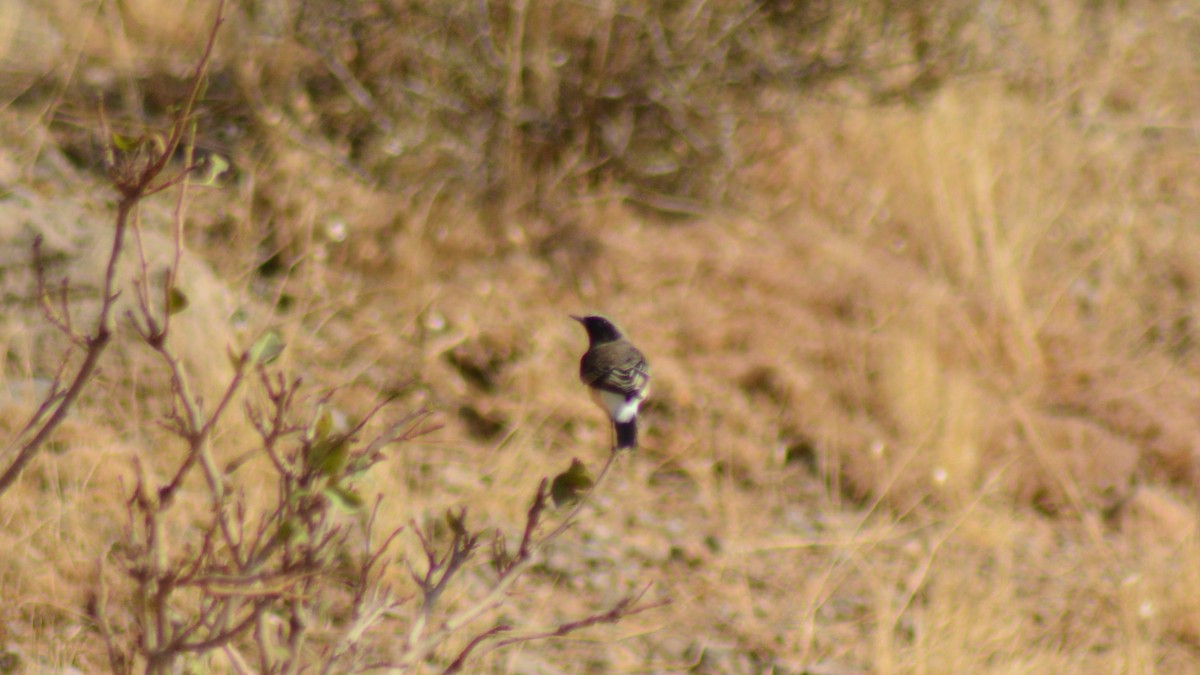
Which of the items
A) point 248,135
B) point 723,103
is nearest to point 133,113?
point 248,135

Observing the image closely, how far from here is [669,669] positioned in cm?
329

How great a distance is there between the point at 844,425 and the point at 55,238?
9.36 ft

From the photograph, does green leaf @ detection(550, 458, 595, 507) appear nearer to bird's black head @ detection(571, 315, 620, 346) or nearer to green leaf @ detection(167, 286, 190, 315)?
green leaf @ detection(167, 286, 190, 315)

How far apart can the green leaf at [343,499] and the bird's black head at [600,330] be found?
1362 mm

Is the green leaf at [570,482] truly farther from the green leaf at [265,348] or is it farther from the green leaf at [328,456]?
the green leaf at [265,348]

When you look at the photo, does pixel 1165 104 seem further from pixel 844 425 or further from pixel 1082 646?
pixel 1082 646

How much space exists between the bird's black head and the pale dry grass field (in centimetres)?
69

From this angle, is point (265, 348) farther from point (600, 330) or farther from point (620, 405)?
point (600, 330)

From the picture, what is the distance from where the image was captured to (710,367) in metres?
4.54

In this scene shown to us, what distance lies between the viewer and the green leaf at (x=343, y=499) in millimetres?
1650

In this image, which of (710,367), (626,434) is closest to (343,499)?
(626,434)

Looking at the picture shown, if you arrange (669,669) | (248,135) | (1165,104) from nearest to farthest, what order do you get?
(669,669) < (248,135) < (1165,104)

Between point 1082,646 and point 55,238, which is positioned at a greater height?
point 55,238

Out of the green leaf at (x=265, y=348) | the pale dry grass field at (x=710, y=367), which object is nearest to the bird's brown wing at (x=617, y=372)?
the pale dry grass field at (x=710, y=367)
